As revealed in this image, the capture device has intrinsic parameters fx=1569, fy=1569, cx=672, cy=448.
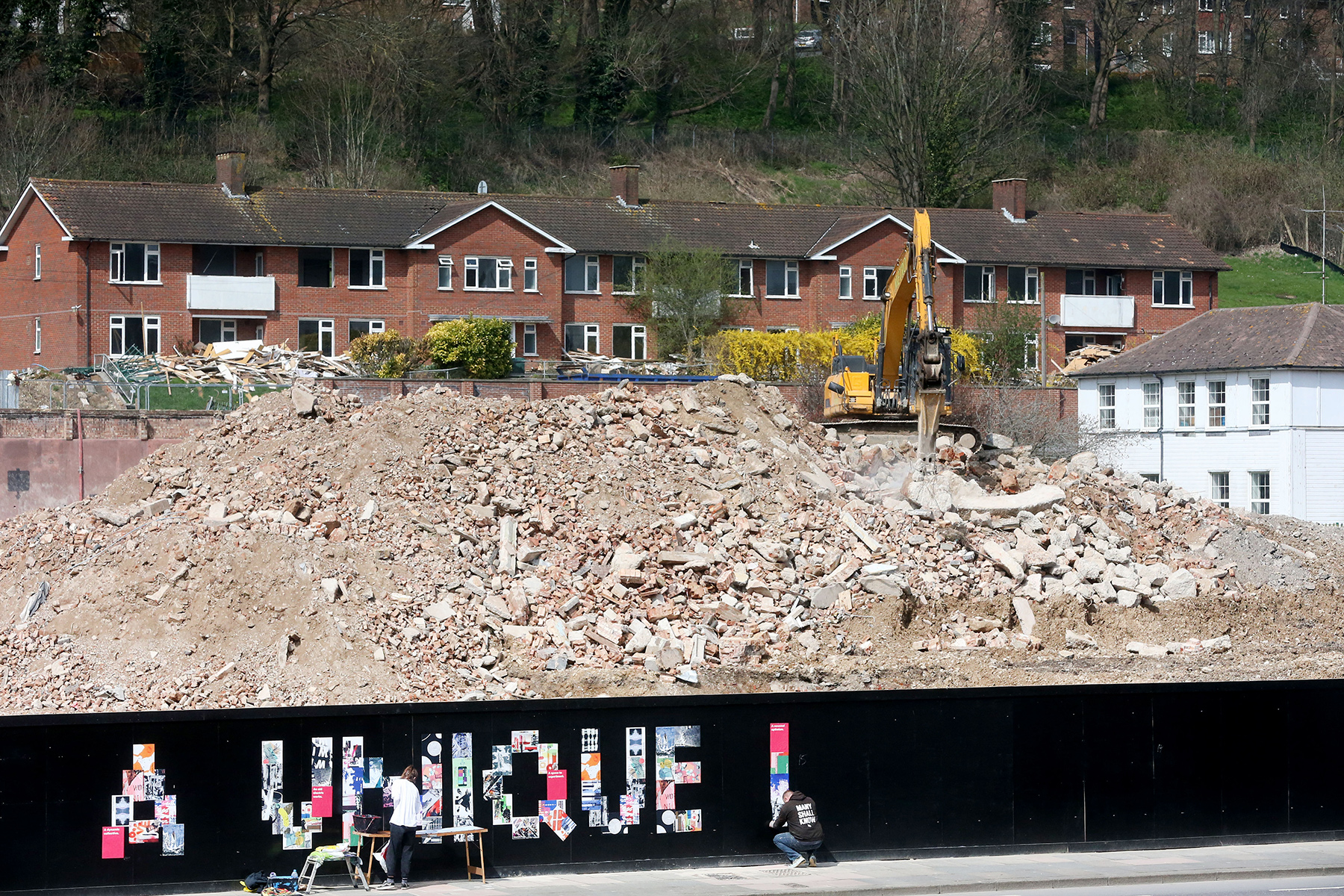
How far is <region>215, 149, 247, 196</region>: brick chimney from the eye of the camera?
55719 millimetres

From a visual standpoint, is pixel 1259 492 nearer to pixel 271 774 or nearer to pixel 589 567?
pixel 589 567

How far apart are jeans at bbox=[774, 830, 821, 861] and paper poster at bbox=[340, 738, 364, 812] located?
13.7 feet

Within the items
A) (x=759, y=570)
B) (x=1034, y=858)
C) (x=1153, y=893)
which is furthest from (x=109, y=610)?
(x=1153, y=893)

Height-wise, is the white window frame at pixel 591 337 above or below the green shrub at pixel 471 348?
above


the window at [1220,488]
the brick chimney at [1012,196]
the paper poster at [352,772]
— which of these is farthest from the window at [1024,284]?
the paper poster at [352,772]

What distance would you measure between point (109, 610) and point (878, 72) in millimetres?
52861

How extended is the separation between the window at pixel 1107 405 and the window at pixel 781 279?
1509cm

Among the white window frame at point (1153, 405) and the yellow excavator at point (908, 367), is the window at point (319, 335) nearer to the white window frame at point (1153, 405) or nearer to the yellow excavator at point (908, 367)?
the yellow excavator at point (908, 367)

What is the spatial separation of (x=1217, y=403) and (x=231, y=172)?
34246mm

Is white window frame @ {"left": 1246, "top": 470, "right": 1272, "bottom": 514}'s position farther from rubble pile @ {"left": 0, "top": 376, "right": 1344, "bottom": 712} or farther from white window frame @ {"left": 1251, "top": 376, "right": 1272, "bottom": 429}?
rubble pile @ {"left": 0, "top": 376, "right": 1344, "bottom": 712}

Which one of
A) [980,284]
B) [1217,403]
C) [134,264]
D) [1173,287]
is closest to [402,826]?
[1217,403]

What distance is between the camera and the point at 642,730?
15711 millimetres

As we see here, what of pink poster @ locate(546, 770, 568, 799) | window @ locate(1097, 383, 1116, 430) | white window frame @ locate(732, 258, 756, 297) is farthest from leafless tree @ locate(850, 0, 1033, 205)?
pink poster @ locate(546, 770, 568, 799)

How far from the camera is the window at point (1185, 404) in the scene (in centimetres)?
4466
